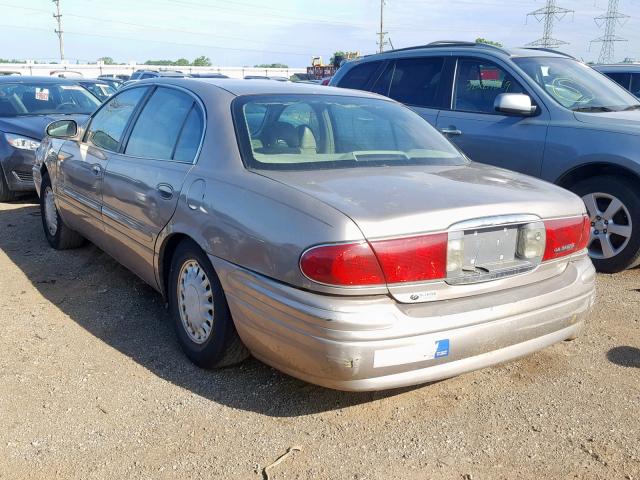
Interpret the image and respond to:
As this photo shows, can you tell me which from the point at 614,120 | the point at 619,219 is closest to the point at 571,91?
the point at 614,120

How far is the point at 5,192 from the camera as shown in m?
8.04

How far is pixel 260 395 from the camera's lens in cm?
319

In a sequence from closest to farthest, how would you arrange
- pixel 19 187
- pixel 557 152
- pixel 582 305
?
pixel 582 305, pixel 557 152, pixel 19 187

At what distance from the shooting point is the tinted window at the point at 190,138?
3.50 m

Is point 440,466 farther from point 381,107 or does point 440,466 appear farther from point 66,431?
point 381,107

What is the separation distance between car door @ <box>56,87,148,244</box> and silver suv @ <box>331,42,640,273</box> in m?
2.83

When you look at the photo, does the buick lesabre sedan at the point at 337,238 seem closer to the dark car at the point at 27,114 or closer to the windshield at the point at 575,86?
the windshield at the point at 575,86

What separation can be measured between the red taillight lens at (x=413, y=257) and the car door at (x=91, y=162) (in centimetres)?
253

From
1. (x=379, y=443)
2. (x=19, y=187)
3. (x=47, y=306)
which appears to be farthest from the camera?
(x=19, y=187)

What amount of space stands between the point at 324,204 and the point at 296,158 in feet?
2.34

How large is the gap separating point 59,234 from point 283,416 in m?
3.52

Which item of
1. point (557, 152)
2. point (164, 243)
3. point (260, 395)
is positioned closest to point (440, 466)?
point (260, 395)

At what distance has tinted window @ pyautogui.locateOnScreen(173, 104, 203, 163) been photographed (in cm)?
350

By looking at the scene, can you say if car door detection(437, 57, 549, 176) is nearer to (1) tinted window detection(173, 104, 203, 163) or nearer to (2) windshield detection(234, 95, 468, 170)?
(2) windshield detection(234, 95, 468, 170)
